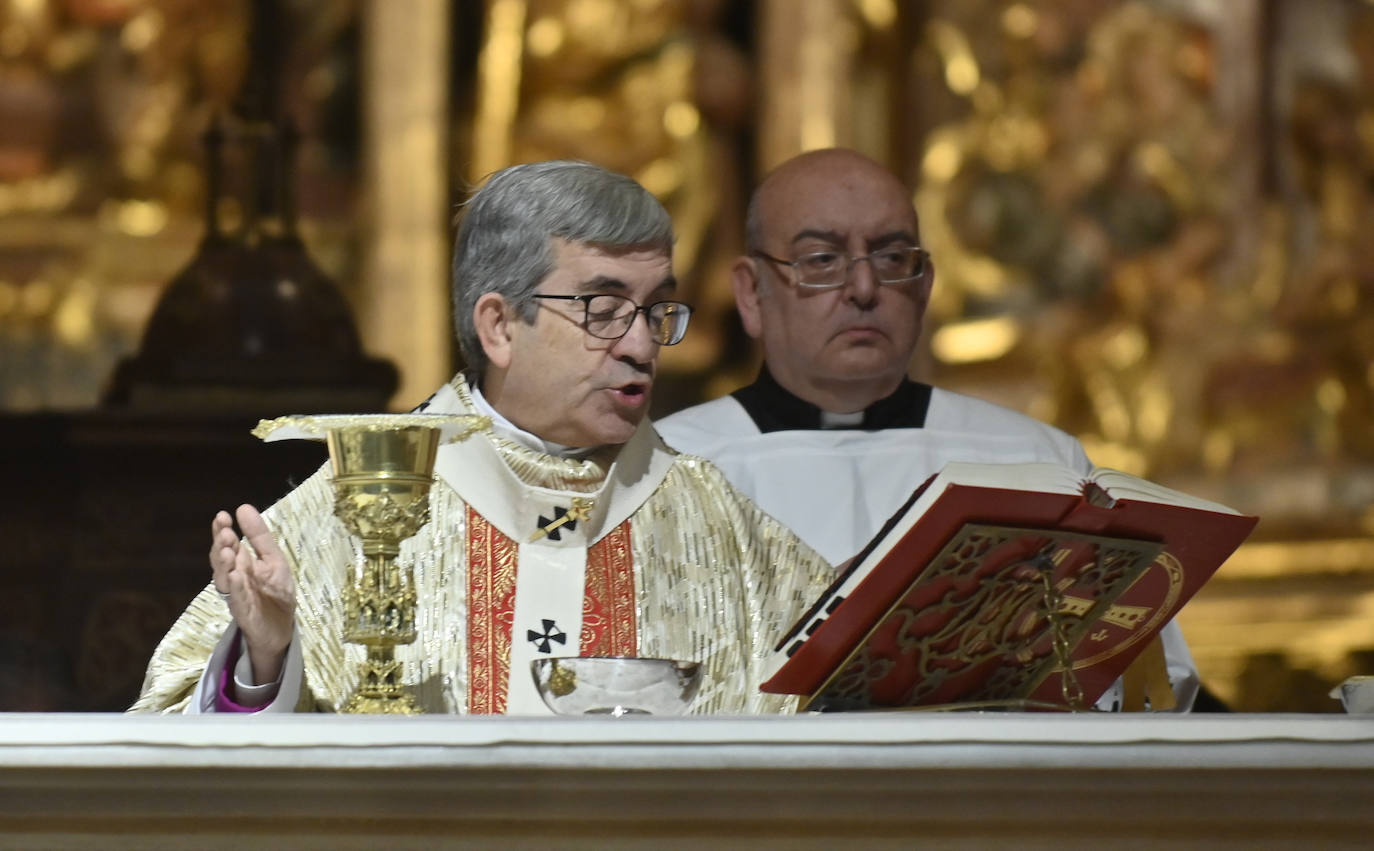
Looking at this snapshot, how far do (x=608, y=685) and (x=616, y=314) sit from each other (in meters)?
0.65

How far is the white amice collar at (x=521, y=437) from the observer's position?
3244 millimetres

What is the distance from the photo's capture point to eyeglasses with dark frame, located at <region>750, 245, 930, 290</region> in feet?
14.2

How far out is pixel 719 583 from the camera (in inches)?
128

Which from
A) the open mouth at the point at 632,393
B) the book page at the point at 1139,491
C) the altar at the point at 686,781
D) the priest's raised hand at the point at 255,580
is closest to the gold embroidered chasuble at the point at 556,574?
the open mouth at the point at 632,393

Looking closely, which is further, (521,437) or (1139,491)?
(521,437)

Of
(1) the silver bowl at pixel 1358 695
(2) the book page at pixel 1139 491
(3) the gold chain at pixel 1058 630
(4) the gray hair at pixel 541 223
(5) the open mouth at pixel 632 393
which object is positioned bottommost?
(1) the silver bowl at pixel 1358 695

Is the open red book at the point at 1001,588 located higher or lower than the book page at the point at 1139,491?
lower

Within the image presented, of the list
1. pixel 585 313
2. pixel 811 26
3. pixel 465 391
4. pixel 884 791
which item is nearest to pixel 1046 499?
pixel 884 791

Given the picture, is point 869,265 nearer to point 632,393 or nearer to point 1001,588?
point 632,393

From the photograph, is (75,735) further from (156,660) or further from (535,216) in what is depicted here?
(535,216)

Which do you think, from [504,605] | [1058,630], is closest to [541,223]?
[504,605]

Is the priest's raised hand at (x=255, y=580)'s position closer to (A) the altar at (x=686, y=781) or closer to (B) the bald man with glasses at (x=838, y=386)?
(A) the altar at (x=686, y=781)

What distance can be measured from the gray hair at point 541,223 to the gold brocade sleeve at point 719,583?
0.39m

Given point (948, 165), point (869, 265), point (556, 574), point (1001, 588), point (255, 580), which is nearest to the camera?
point (255, 580)
